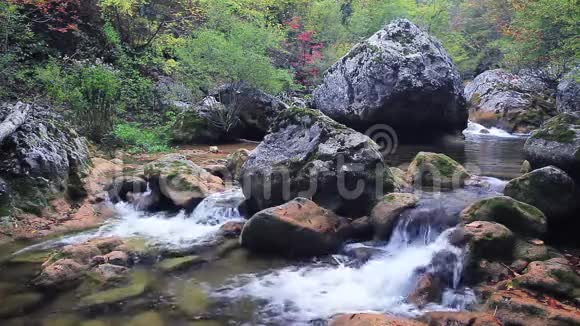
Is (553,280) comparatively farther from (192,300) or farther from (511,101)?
(511,101)

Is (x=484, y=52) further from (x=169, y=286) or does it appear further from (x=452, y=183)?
(x=169, y=286)

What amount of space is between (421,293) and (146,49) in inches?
653

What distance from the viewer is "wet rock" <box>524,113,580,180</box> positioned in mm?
6570

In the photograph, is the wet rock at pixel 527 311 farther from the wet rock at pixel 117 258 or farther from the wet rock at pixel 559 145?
the wet rock at pixel 117 258

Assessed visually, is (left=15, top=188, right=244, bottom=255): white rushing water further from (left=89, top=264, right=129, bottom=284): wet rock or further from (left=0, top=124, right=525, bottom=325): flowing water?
(left=89, top=264, right=129, bottom=284): wet rock

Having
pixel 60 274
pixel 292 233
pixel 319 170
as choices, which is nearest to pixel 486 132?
pixel 319 170

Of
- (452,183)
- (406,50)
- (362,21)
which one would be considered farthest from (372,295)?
(362,21)

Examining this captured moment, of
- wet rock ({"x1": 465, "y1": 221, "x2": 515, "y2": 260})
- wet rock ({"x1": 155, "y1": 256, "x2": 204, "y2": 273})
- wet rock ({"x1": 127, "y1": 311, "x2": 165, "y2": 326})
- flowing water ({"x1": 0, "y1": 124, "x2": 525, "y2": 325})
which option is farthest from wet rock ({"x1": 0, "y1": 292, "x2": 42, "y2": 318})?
wet rock ({"x1": 465, "y1": 221, "x2": 515, "y2": 260})

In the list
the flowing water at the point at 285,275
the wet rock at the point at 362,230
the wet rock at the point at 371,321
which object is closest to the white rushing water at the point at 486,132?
the flowing water at the point at 285,275

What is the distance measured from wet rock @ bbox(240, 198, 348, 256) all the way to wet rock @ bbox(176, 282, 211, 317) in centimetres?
120

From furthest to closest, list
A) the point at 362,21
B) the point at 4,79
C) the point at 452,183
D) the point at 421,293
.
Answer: the point at 362,21
the point at 4,79
the point at 452,183
the point at 421,293

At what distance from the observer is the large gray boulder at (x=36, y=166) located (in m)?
7.29

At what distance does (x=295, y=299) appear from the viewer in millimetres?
5086

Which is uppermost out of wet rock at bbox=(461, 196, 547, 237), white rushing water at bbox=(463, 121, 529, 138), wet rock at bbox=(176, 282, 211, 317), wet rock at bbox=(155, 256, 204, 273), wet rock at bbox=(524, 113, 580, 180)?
wet rock at bbox=(524, 113, 580, 180)
